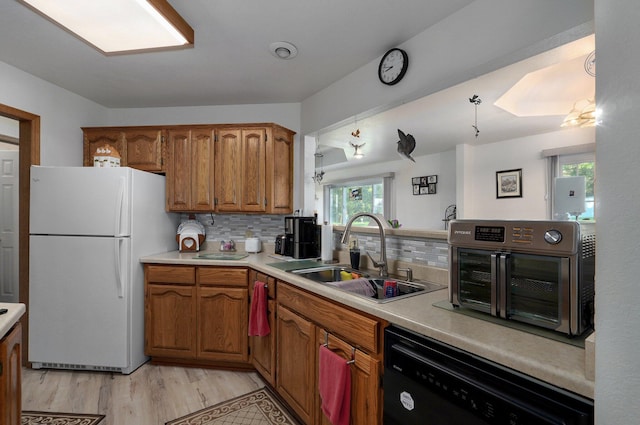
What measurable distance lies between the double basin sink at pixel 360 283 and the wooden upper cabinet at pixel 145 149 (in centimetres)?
182

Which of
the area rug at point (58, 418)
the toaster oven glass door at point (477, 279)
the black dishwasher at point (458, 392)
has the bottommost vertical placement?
the area rug at point (58, 418)

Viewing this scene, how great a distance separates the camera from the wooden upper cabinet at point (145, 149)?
9.41 feet

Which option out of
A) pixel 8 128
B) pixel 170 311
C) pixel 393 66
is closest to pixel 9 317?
pixel 170 311

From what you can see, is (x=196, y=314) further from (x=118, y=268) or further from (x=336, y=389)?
(x=336, y=389)

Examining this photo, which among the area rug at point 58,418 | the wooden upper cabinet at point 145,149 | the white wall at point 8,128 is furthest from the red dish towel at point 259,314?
the white wall at point 8,128

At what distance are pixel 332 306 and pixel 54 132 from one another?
9.48ft

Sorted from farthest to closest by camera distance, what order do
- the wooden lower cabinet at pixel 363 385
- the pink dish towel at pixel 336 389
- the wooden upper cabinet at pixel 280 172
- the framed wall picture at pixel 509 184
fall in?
the framed wall picture at pixel 509 184 < the wooden upper cabinet at pixel 280 172 < the pink dish towel at pixel 336 389 < the wooden lower cabinet at pixel 363 385

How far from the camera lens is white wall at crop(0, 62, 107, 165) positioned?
2.36 m

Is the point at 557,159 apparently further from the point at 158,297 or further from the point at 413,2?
the point at 158,297

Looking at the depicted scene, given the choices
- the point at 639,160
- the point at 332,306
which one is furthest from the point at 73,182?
the point at 639,160

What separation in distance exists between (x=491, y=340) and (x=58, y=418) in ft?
8.09

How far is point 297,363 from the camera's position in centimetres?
178

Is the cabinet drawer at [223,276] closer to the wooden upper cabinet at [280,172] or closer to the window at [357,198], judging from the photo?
the wooden upper cabinet at [280,172]

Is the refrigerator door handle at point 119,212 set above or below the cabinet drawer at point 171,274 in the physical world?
above
